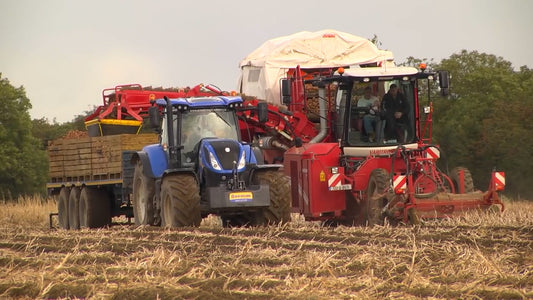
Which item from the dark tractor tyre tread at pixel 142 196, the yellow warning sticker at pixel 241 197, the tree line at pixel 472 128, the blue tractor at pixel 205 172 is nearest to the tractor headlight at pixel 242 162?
the blue tractor at pixel 205 172

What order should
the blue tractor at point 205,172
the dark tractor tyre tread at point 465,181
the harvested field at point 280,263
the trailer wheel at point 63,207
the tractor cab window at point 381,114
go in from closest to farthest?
the harvested field at point 280,263 → the blue tractor at point 205,172 → the dark tractor tyre tread at point 465,181 → the tractor cab window at point 381,114 → the trailer wheel at point 63,207

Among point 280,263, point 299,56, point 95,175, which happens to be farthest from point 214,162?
point 299,56

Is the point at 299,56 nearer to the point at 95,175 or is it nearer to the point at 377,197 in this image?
the point at 95,175

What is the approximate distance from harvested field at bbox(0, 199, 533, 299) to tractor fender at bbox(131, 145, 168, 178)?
2.33m

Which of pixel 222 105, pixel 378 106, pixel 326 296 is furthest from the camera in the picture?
pixel 378 106

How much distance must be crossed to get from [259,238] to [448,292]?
204 inches

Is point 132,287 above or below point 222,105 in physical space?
below

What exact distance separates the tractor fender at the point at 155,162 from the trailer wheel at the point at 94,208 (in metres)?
3.76

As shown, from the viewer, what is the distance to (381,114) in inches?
765

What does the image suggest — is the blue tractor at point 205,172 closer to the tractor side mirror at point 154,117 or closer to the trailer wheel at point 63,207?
the tractor side mirror at point 154,117

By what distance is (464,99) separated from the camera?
44.6m

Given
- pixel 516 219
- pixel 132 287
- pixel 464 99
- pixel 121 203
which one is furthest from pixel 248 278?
pixel 464 99

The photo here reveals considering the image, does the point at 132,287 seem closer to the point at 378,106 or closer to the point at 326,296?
the point at 326,296

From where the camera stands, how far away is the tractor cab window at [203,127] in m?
18.0
